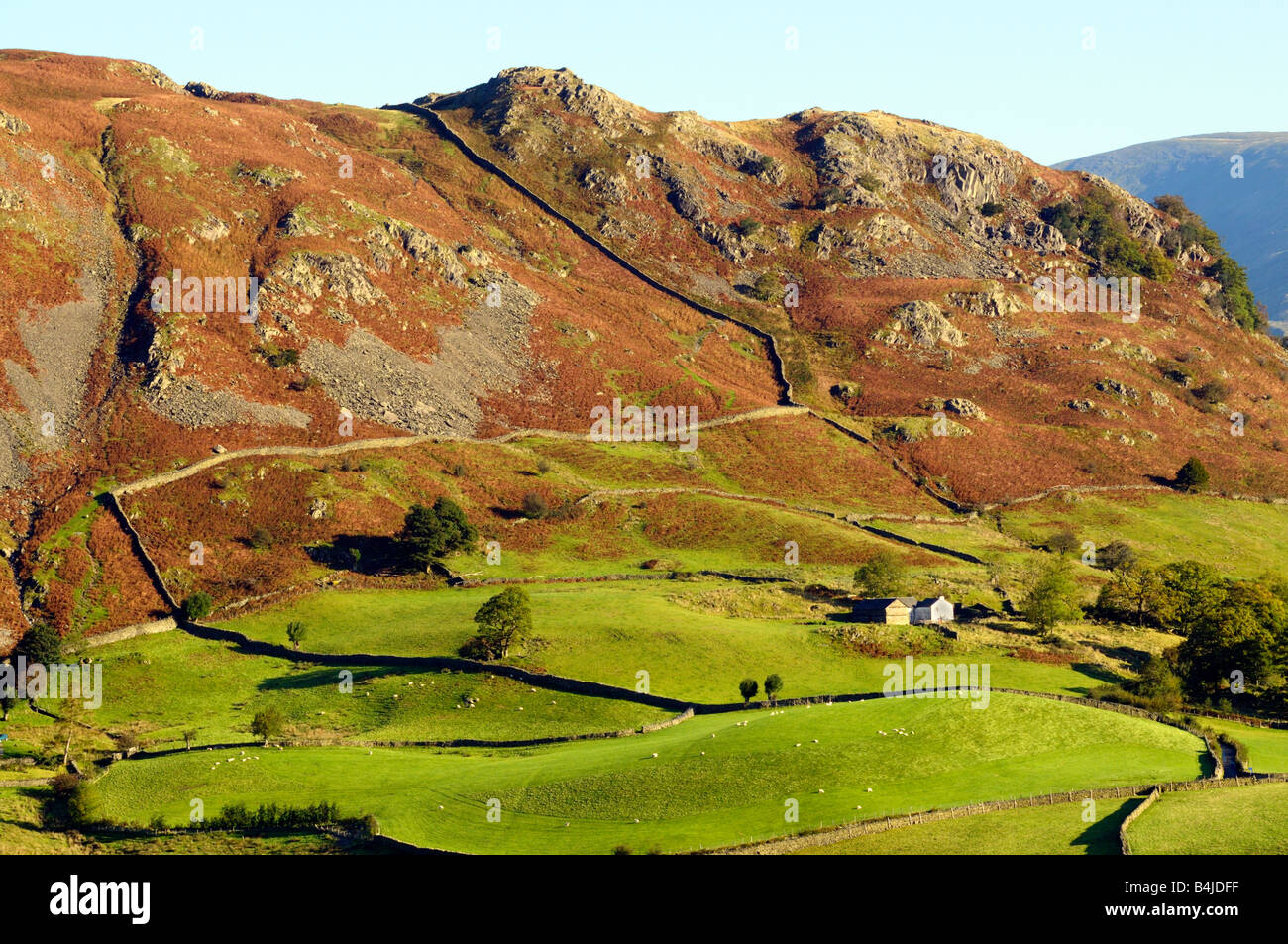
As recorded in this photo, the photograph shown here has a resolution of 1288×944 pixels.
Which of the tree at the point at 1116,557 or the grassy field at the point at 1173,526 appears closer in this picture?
the tree at the point at 1116,557

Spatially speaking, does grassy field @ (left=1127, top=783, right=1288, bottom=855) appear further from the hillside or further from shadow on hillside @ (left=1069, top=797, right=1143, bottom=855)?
the hillside

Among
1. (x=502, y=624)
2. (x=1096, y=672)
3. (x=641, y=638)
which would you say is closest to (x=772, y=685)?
(x=641, y=638)

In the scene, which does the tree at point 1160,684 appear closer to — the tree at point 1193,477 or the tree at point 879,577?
the tree at point 879,577

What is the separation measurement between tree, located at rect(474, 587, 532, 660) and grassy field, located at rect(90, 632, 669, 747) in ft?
10.0

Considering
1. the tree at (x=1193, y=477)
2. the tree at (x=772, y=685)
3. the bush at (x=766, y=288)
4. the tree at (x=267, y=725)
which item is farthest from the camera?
the bush at (x=766, y=288)

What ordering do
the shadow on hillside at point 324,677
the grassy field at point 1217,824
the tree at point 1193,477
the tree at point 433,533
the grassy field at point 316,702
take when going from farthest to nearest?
the tree at point 1193,477
the tree at point 433,533
the shadow on hillside at point 324,677
the grassy field at point 316,702
the grassy field at point 1217,824

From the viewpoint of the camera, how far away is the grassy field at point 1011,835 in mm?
45656

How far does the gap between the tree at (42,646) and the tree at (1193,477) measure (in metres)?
128

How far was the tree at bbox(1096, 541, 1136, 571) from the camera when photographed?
116125mm

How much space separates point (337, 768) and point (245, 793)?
4.97 metres

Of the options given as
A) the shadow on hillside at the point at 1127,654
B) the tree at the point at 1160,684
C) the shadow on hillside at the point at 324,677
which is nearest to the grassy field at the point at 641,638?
the shadow on hillside at the point at 324,677

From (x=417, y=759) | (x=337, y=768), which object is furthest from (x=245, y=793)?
(x=417, y=759)
